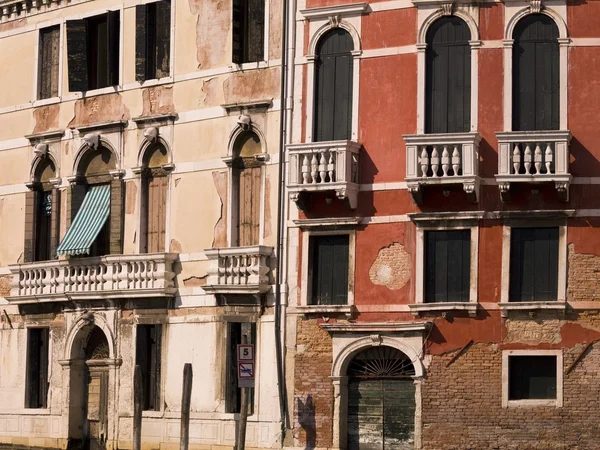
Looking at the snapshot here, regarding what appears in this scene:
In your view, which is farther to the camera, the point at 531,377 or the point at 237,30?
the point at 237,30

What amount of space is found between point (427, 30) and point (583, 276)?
18.8 feet

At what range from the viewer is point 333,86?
117 feet

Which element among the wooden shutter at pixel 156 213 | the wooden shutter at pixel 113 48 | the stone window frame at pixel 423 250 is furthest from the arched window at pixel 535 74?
the wooden shutter at pixel 113 48

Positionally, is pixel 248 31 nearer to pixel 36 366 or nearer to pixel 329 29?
pixel 329 29

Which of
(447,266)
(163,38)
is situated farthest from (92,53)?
(447,266)

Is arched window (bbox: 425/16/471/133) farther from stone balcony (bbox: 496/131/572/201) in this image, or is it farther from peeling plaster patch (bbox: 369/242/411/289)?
peeling plaster patch (bbox: 369/242/411/289)

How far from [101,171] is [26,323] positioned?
426 centimetres

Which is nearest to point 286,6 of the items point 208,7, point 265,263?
point 208,7

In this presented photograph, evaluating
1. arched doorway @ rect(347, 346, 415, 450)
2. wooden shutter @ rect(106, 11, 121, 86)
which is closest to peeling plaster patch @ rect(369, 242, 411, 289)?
arched doorway @ rect(347, 346, 415, 450)

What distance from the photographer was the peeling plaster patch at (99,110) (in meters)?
40.3

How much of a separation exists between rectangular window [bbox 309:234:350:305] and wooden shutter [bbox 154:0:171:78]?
6.15m

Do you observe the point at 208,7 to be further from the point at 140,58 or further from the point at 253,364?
the point at 253,364

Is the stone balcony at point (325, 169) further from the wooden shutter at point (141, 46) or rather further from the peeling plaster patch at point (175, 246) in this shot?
the wooden shutter at point (141, 46)

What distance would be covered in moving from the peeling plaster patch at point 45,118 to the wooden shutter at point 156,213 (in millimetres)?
3620
